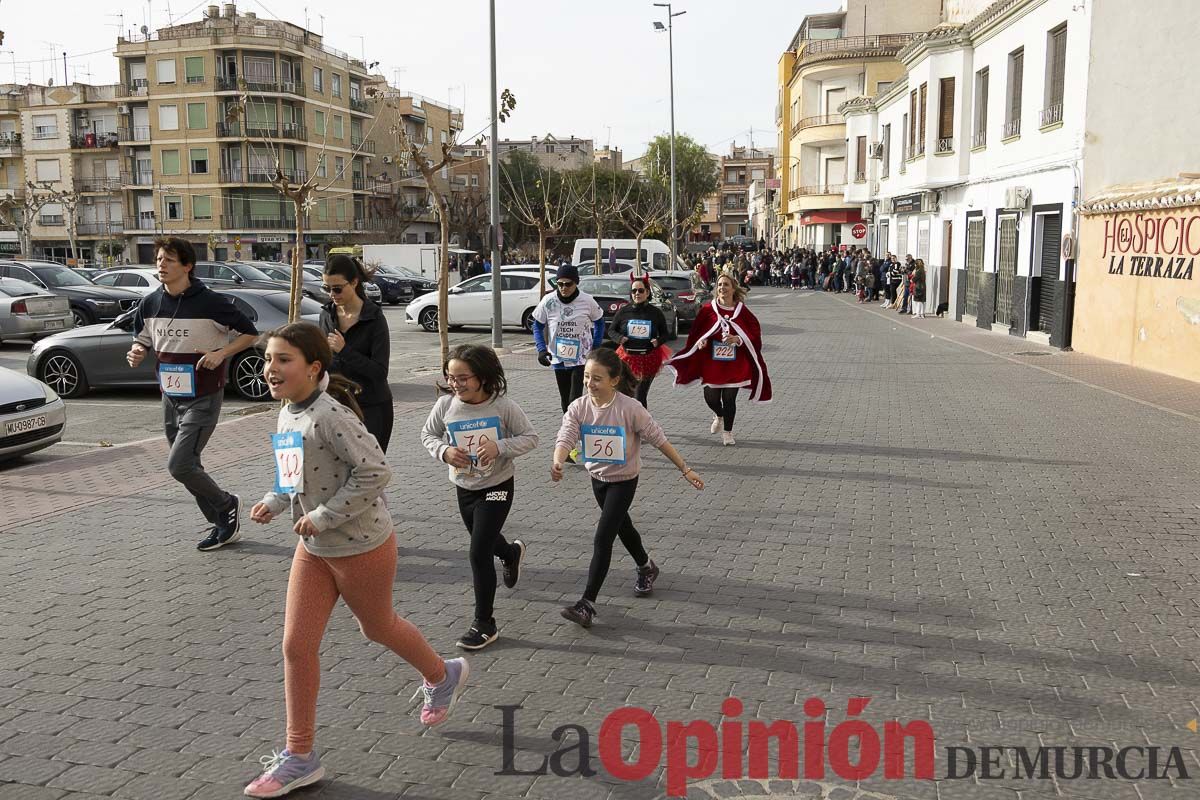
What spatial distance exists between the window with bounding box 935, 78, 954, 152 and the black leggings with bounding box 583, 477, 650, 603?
25381mm

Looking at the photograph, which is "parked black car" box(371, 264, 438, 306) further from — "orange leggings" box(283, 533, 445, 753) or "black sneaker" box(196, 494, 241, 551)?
"orange leggings" box(283, 533, 445, 753)

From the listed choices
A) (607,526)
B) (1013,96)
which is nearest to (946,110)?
(1013,96)

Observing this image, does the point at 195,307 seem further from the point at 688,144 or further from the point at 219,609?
the point at 688,144

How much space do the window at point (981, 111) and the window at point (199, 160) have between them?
164ft

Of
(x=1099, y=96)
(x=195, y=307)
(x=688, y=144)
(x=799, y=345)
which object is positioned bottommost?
(x=799, y=345)

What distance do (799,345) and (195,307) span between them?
16386 mm

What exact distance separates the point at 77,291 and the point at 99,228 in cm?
4838

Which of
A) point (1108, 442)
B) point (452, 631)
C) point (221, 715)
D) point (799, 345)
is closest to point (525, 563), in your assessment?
point (452, 631)

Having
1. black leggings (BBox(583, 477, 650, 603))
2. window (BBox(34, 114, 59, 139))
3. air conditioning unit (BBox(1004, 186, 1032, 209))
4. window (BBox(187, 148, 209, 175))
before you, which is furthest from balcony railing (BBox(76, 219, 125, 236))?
black leggings (BBox(583, 477, 650, 603))

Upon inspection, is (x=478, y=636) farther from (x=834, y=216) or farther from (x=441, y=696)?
(x=834, y=216)

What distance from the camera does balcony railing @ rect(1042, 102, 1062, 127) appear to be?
20561mm

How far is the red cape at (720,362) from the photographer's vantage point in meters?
10.3

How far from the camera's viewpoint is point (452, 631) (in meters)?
5.23

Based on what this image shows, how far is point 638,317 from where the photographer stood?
9.81 meters
